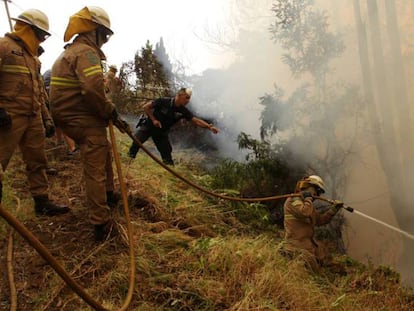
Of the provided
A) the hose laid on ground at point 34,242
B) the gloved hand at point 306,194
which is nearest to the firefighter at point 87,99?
the hose laid on ground at point 34,242

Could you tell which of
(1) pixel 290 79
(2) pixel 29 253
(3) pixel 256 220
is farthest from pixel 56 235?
(1) pixel 290 79

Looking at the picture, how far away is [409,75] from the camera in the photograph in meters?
11.3

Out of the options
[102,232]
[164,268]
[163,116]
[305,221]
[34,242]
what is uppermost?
[163,116]

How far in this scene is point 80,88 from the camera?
3.17 m

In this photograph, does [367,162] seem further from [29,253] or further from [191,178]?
[29,253]

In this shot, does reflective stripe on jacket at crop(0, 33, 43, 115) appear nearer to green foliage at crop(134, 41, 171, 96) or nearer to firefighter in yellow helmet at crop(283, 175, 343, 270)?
firefighter in yellow helmet at crop(283, 175, 343, 270)

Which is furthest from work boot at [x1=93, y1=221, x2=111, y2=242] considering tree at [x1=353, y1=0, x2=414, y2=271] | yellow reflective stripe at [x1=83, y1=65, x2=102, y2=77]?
tree at [x1=353, y1=0, x2=414, y2=271]

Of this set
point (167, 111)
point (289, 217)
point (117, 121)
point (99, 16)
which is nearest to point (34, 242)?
point (117, 121)

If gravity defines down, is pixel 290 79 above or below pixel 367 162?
above

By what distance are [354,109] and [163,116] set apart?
712 cm

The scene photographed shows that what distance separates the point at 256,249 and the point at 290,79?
10.0m

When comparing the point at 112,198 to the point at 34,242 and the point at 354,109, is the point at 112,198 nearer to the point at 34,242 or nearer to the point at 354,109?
the point at 34,242

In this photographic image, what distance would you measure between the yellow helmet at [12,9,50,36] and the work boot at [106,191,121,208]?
1.62 m

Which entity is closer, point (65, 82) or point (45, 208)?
point (65, 82)
